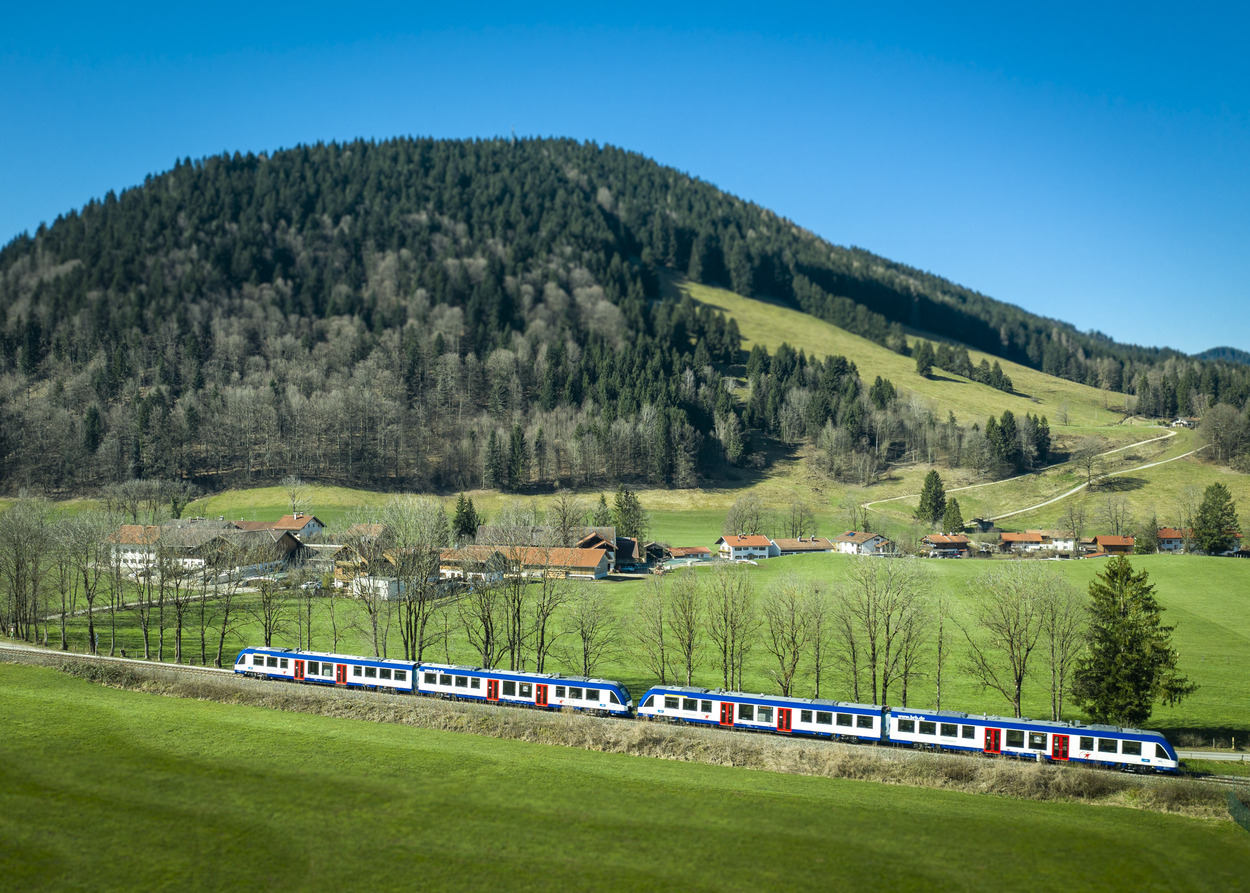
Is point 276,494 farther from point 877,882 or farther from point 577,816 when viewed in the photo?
point 877,882

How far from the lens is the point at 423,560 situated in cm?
5266

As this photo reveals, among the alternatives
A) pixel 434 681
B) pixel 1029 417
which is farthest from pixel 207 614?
pixel 1029 417

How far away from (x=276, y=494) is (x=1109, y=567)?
12126 centimetres

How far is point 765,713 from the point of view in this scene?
130 feet

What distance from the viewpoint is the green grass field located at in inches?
856

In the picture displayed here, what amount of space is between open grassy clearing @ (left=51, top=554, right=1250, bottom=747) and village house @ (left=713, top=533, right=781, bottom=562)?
1733 cm

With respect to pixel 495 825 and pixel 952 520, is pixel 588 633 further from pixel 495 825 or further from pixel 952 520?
pixel 952 520

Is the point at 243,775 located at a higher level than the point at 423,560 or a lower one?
lower

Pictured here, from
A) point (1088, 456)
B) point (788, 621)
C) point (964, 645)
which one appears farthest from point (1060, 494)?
point (788, 621)

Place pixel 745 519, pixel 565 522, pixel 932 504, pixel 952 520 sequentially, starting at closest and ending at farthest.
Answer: pixel 565 522, pixel 952 520, pixel 745 519, pixel 932 504

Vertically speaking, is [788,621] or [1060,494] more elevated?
[1060,494]

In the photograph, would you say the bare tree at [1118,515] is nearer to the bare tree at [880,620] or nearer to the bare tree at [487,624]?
the bare tree at [880,620]

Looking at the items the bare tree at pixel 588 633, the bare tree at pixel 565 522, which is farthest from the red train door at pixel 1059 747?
the bare tree at pixel 565 522

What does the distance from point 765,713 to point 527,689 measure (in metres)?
13.9
